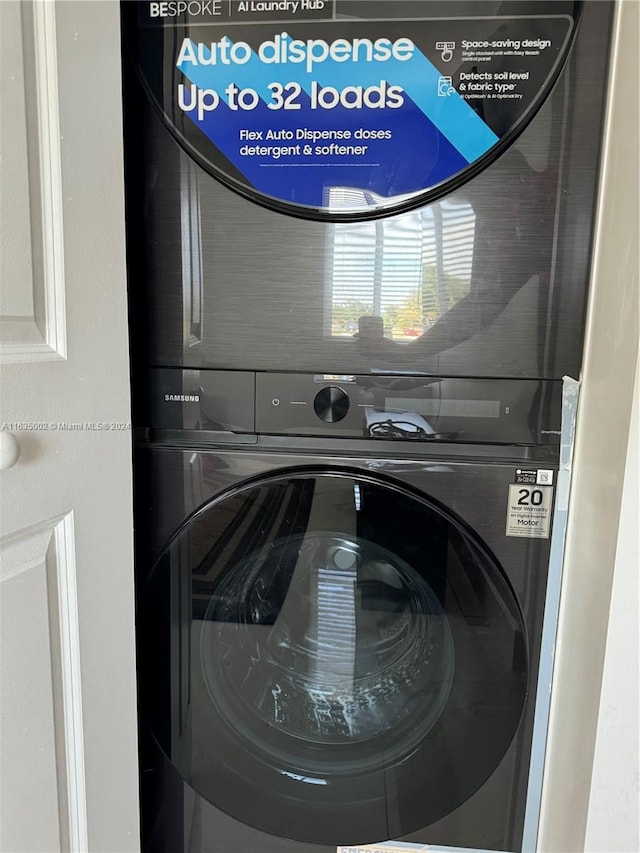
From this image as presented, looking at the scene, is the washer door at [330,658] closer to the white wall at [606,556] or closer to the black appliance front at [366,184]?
the white wall at [606,556]

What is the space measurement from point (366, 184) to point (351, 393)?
0.87 ft

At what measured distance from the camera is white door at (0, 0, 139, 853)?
697 millimetres

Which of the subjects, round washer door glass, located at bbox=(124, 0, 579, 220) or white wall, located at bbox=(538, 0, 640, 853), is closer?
white wall, located at bbox=(538, 0, 640, 853)

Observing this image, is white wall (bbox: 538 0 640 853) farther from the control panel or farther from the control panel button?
the control panel button

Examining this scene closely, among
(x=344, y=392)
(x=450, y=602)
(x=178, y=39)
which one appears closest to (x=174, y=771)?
(x=450, y=602)

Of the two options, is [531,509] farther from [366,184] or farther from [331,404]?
[366,184]

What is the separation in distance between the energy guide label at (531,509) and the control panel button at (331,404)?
0.24m

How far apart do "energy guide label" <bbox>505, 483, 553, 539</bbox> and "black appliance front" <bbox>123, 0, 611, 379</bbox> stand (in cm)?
15

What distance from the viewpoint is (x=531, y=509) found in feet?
2.65

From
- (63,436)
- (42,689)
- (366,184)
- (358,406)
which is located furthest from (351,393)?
(42,689)

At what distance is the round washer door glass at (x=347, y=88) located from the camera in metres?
0.73

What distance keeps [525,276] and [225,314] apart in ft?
1.29

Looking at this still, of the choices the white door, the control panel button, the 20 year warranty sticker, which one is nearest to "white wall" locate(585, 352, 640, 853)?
the 20 year warranty sticker

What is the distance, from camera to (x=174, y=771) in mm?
899
